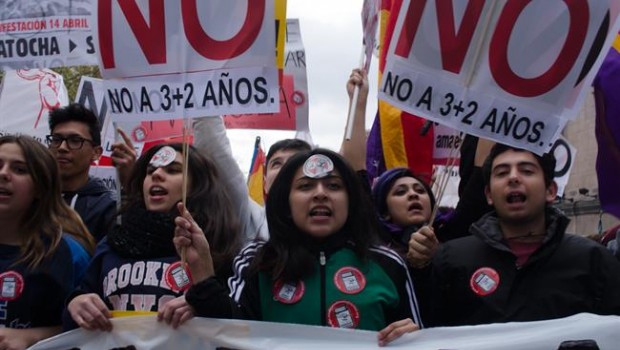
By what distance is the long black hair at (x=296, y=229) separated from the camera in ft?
11.2

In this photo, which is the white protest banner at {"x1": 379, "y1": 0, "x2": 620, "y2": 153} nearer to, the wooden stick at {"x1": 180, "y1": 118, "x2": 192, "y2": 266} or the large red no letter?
the large red no letter

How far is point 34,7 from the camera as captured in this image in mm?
6055

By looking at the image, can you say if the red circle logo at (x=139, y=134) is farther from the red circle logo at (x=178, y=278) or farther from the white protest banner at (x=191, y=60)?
the red circle logo at (x=178, y=278)

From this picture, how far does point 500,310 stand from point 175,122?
155 inches

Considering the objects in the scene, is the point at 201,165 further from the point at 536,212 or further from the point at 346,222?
the point at 536,212

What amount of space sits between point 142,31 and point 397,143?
287cm

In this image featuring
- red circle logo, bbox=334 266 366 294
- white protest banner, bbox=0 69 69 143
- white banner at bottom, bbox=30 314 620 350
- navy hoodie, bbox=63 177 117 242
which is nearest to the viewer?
white banner at bottom, bbox=30 314 620 350

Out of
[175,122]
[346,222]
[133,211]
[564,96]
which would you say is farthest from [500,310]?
[175,122]

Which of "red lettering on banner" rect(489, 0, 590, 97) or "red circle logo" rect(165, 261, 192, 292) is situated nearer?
"red circle logo" rect(165, 261, 192, 292)

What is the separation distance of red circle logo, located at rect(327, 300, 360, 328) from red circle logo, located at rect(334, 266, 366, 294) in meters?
0.06

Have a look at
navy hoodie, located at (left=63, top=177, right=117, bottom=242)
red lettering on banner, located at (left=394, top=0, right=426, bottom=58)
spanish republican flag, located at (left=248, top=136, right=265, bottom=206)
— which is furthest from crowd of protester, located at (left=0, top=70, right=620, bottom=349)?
spanish republican flag, located at (left=248, top=136, right=265, bottom=206)

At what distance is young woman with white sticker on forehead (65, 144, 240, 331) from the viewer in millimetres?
3418

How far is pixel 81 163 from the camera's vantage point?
15.7 feet

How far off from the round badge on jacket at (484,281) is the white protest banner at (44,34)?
3635mm
